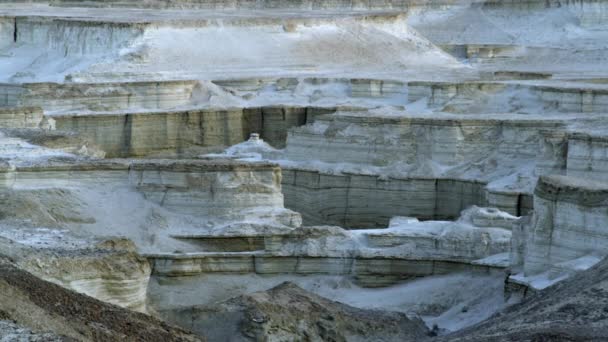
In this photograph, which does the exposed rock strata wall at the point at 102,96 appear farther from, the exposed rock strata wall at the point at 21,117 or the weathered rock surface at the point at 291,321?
the weathered rock surface at the point at 291,321

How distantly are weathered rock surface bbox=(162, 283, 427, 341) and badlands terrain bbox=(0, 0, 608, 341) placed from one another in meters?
0.03

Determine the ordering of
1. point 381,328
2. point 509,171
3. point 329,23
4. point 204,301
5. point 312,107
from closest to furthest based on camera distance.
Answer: point 381,328 < point 204,301 < point 509,171 < point 312,107 < point 329,23

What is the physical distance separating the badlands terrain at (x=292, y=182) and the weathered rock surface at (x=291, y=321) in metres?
0.03

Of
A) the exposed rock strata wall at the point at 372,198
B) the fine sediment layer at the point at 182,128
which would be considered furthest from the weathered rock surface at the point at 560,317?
the fine sediment layer at the point at 182,128

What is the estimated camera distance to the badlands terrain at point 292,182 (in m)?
17.8

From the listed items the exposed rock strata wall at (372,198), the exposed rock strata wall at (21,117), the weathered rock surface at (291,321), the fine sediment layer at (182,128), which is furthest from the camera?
the fine sediment layer at (182,128)

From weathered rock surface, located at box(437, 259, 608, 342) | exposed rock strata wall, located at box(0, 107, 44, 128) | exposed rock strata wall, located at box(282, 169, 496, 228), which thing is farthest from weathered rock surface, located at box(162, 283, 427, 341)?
exposed rock strata wall, located at box(0, 107, 44, 128)

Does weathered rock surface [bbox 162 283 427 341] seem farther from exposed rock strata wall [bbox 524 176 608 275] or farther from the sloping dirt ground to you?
the sloping dirt ground

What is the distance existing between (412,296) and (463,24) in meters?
34.2

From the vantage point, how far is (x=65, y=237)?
19.0 meters

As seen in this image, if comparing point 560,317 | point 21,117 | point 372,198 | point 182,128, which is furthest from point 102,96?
point 560,317

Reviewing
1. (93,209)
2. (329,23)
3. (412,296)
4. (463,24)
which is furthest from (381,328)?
(463,24)

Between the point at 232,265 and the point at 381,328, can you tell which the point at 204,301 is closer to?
the point at 232,265

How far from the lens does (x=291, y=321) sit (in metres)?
18.5
